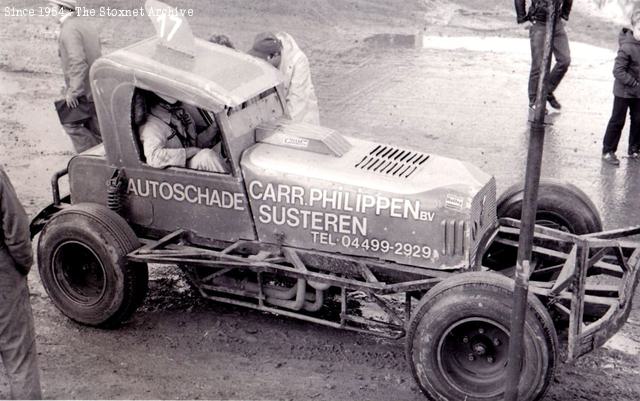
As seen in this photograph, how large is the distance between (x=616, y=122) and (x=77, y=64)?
5788 millimetres

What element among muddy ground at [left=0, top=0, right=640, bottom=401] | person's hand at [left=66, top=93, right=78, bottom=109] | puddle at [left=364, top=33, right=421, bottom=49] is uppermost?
person's hand at [left=66, top=93, right=78, bottom=109]

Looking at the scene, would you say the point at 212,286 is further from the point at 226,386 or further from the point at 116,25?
the point at 116,25

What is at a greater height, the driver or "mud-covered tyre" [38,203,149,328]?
the driver

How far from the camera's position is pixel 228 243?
6.50 meters

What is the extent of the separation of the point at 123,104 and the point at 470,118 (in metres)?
5.66

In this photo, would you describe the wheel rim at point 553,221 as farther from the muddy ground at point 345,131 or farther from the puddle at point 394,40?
the puddle at point 394,40

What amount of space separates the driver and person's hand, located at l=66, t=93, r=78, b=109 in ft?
7.62

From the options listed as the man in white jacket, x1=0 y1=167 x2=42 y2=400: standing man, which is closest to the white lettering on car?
x1=0 y1=167 x2=42 y2=400: standing man

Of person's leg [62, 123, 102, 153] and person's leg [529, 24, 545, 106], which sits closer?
person's leg [62, 123, 102, 153]

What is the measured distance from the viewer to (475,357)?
565 cm

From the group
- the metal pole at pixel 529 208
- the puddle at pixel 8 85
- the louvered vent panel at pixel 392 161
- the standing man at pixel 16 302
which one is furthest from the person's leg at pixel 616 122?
the puddle at pixel 8 85

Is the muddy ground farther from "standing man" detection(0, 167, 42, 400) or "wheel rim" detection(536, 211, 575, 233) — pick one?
"wheel rim" detection(536, 211, 575, 233)

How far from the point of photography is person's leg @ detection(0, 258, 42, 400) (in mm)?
5402

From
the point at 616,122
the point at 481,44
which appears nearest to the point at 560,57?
the point at 616,122
